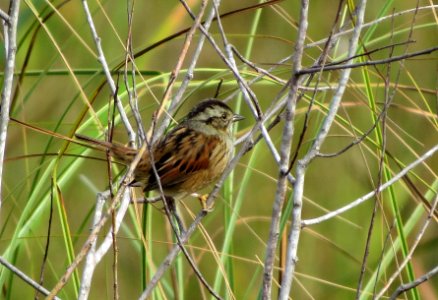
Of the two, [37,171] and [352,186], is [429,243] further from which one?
[37,171]

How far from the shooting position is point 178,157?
4.01 metres

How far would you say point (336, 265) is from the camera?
5391 mm

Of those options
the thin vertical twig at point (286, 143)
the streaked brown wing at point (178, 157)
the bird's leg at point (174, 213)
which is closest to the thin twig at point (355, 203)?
the thin vertical twig at point (286, 143)

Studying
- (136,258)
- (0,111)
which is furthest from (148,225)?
(136,258)

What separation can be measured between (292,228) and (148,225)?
786mm

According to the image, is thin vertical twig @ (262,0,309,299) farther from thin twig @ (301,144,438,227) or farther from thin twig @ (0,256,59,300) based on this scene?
thin twig @ (0,256,59,300)

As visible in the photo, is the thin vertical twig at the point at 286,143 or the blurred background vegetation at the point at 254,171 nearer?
the thin vertical twig at the point at 286,143

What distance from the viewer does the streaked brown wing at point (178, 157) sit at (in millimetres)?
3988

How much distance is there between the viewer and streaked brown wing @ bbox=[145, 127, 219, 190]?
399 centimetres

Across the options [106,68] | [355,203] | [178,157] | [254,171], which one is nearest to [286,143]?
[355,203]

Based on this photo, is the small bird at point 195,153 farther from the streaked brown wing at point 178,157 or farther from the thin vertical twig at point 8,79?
the thin vertical twig at point 8,79

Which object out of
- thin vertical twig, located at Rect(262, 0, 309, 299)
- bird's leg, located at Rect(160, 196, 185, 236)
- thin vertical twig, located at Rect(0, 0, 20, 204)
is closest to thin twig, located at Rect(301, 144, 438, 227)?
thin vertical twig, located at Rect(262, 0, 309, 299)

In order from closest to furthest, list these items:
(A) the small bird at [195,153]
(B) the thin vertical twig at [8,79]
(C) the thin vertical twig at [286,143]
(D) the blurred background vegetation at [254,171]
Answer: (C) the thin vertical twig at [286,143]
(B) the thin vertical twig at [8,79]
(A) the small bird at [195,153]
(D) the blurred background vegetation at [254,171]

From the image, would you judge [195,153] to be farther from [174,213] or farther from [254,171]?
[254,171]
